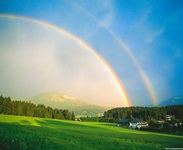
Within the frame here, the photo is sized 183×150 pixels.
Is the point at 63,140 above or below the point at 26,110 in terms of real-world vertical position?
below

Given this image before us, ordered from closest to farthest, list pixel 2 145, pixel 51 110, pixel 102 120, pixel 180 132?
1. pixel 2 145
2. pixel 180 132
3. pixel 51 110
4. pixel 102 120

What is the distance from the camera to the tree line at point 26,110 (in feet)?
376

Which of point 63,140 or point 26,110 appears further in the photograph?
point 26,110

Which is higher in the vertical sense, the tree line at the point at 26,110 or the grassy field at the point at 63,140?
the tree line at the point at 26,110

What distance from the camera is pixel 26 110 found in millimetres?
127188

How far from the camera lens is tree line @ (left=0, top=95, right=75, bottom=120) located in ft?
376

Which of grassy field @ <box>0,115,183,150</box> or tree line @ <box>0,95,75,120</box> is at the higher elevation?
tree line @ <box>0,95,75,120</box>

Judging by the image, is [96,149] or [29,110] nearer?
[96,149]

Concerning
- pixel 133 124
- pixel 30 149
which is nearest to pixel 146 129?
pixel 133 124

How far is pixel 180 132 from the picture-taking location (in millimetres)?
74250

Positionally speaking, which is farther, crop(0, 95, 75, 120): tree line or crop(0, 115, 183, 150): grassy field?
crop(0, 95, 75, 120): tree line

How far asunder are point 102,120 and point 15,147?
530 feet

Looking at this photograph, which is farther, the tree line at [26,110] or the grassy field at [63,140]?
the tree line at [26,110]

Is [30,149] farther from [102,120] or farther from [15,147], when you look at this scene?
[102,120]
